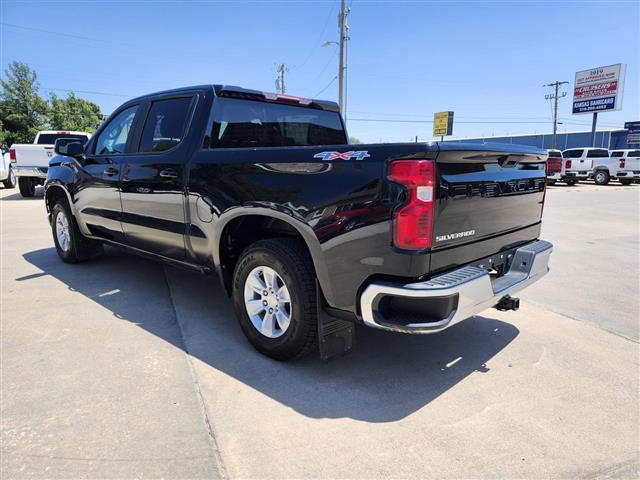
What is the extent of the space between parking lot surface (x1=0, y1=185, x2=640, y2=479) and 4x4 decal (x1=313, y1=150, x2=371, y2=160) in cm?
147

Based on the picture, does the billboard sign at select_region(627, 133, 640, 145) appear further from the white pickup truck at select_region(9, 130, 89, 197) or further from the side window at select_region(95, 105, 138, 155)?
the side window at select_region(95, 105, 138, 155)

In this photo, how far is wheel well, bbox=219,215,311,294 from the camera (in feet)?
10.7

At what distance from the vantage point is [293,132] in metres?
4.37

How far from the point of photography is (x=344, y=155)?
2.58 m

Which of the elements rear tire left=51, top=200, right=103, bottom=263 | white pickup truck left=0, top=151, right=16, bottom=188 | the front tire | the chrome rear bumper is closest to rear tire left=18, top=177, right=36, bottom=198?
white pickup truck left=0, top=151, right=16, bottom=188

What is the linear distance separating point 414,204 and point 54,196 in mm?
→ 5530

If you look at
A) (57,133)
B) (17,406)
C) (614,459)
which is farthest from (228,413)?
(57,133)

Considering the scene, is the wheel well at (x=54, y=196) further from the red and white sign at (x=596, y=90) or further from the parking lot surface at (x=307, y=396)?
the red and white sign at (x=596, y=90)

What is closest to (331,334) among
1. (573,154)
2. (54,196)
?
(54,196)

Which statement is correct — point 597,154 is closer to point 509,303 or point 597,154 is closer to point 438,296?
point 509,303

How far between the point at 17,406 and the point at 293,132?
3.09 meters

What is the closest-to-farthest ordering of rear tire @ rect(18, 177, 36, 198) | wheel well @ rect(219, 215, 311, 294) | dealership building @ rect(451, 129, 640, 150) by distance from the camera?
wheel well @ rect(219, 215, 311, 294), rear tire @ rect(18, 177, 36, 198), dealership building @ rect(451, 129, 640, 150)

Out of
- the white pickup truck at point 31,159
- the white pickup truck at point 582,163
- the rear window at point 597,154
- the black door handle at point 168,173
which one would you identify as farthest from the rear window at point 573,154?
→ the black door handle at point 168,173

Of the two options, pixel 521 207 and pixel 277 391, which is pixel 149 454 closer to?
pixel 277 391
